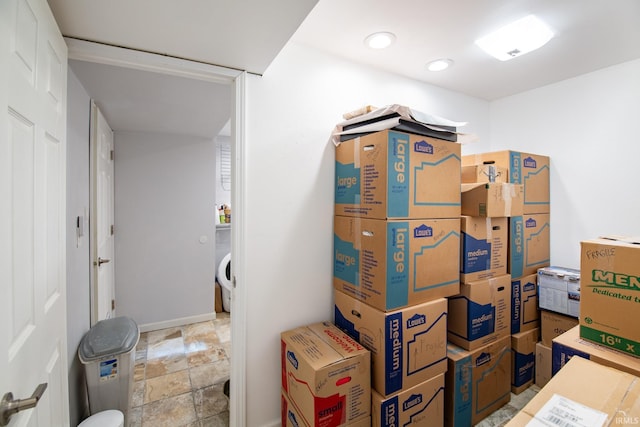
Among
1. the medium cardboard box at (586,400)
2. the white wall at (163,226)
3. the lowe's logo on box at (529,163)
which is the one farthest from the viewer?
the white wall at (163,226)

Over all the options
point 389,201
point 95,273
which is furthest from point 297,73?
point 95,273

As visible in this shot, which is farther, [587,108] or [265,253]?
[587,108]

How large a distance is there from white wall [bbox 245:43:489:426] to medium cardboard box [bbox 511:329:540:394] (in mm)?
1478

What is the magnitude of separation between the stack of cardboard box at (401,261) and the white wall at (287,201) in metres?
0.19

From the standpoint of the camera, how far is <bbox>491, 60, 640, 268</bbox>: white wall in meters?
2.08

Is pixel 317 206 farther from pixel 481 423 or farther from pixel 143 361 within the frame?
pixel 143 361

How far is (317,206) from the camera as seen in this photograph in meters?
1.88

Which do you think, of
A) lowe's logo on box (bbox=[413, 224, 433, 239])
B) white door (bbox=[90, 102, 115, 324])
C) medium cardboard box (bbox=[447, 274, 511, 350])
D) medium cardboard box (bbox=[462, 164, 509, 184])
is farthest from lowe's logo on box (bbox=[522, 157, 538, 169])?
white door (bbox=[90, 102, 115, 324])

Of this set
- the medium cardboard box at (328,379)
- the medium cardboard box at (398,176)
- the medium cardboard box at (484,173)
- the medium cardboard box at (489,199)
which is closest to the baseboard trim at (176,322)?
the medium cardboard box at (328,379)

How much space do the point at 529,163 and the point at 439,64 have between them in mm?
1120

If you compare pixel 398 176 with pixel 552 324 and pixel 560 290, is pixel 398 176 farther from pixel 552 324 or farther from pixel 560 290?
pixel 552 324

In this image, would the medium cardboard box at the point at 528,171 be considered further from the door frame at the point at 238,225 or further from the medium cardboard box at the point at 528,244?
the door frame at the point at 238,225

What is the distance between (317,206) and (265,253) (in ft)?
1.50

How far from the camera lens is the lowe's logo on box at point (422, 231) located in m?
1.58
